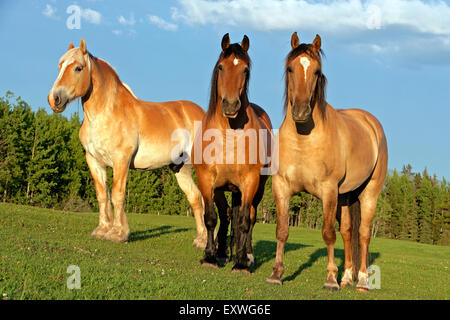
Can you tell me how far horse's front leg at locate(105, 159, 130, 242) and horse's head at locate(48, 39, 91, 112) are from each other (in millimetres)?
1704

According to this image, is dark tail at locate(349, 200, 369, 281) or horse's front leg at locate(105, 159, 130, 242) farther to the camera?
horse's front leg at locate(105, 159, 130, 242)

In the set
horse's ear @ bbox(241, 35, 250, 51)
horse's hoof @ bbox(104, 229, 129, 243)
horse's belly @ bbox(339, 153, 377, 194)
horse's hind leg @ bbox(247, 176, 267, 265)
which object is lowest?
horse's hoof @ bbox(104, 229, 129, 243)

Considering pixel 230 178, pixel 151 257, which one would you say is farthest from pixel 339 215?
pixel 151 257

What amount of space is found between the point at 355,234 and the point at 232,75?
3.72m

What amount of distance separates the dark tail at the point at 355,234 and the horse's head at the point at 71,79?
20.2 ft

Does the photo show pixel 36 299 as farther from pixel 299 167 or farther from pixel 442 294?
pixel 442 294

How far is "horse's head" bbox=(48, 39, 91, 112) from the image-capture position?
29.6ft

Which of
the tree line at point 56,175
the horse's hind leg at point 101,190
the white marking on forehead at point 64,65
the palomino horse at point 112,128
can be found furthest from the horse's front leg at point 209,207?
the tree line at point 56,175

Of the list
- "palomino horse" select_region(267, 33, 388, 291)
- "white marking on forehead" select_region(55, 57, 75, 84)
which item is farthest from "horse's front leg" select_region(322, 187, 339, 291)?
"white marking on forehead" select_region(55, 57, 75, 84)

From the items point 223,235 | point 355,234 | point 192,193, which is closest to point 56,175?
point 192,193

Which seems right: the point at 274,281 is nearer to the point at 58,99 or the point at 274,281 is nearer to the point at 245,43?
the point at 245,43

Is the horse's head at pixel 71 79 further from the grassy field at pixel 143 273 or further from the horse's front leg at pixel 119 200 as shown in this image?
the grassy field at pixel 143 273

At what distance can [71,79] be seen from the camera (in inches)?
364

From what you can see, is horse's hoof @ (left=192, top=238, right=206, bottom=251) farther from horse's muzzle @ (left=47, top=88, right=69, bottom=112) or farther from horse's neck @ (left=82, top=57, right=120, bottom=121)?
horse's muzzle @ (left=47, top=88, right=69, bottom=112)
